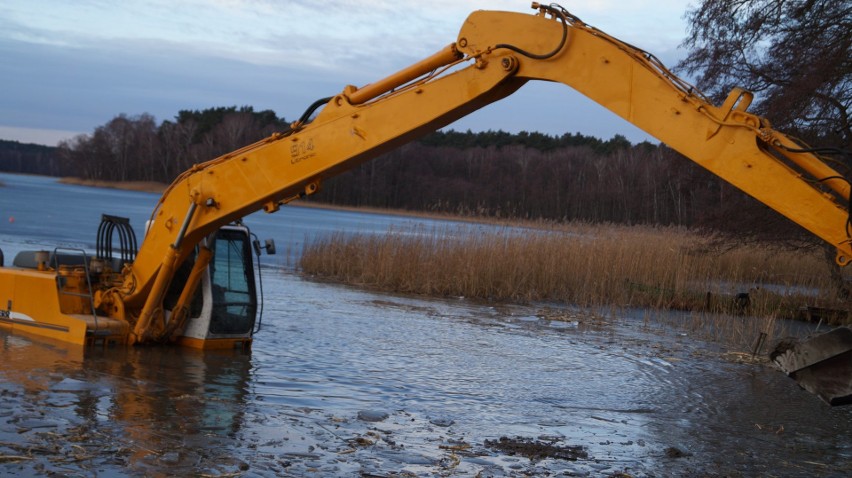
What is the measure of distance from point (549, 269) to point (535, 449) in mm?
13601

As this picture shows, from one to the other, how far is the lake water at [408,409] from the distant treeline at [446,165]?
30.5m

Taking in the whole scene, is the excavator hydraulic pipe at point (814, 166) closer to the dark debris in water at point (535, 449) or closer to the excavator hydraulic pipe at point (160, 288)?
the dark debris in water at point (535, 449)

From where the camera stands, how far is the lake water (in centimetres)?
732

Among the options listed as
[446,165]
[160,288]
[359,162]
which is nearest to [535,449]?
[359,162]

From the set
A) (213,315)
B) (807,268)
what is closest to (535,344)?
(213,315)

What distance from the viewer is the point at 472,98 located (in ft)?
27.9

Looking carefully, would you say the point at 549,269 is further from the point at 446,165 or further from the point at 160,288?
the point at 446,165

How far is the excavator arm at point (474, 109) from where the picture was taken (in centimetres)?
684

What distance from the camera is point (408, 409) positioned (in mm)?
9352

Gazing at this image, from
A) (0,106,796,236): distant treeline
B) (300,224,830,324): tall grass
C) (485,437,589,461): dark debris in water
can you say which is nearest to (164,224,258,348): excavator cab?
(485,437,589,461): dark debris in water

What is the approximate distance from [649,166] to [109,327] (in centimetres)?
4946

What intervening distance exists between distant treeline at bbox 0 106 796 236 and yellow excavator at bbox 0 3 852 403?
109 feet

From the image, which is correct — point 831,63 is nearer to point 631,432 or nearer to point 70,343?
point 631,432

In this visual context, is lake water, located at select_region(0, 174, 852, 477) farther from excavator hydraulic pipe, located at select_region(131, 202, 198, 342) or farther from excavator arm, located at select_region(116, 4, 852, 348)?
excavator arm, located at select_region(116, 4, 852, 348)
